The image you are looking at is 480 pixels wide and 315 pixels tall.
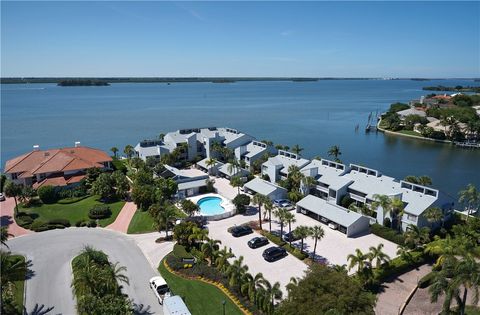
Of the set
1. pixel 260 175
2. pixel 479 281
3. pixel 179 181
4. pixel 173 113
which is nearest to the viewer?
pixel 479 281

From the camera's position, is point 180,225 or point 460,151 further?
point 460,151

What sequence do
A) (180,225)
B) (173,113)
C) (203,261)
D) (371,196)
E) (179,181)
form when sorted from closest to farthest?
1. (203,261)
2. (180,225)
3. (371,196)
4. (179,181)
5. (173,113)

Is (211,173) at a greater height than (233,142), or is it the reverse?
(233,142)

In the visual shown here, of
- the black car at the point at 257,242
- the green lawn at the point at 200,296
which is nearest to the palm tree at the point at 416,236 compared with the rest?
the black car at the point at 257,242

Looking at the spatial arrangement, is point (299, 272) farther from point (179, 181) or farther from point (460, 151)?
point (460, 151)

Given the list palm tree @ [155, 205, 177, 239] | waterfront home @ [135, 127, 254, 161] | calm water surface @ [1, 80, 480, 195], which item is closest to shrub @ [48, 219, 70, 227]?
palm tree @ [155, 205, 177, 239]

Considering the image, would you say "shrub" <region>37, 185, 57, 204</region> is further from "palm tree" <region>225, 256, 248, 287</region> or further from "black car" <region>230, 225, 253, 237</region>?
Answer: "palm tree" <region>225, 256, 248, 287</region>

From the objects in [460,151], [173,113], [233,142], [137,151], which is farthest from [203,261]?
[173,113]

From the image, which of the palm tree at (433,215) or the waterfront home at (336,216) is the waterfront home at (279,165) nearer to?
the waterfront home at (336,216)
